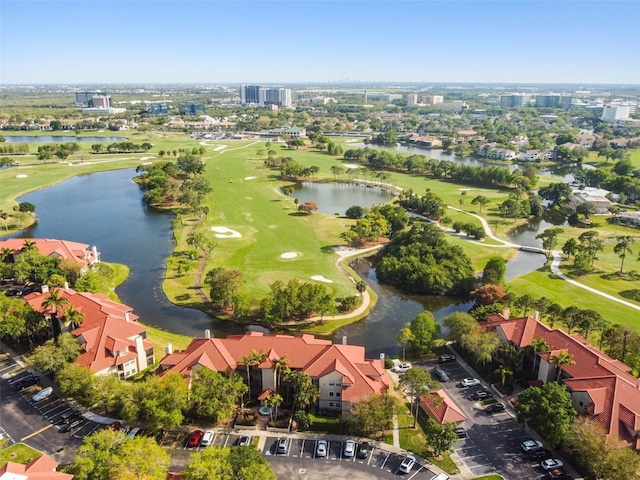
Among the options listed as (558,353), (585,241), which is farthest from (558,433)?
(585,241)

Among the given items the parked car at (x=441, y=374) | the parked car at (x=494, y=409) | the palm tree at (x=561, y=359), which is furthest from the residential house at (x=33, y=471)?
the palm tree at (x=561, y=359)

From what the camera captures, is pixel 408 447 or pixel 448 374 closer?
pixel 408 447

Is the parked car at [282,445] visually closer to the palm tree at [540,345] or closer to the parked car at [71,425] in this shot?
the parked car at [71,425]

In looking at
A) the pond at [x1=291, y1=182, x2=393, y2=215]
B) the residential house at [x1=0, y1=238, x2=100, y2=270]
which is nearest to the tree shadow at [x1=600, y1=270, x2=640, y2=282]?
the pond at [x1=291, y1=182, x2=393, y2=215]

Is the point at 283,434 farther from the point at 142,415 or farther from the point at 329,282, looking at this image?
the point at 329,282

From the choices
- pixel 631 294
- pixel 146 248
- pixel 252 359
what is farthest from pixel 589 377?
pixel 146 248

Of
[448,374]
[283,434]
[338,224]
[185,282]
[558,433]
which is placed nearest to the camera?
[558,433]

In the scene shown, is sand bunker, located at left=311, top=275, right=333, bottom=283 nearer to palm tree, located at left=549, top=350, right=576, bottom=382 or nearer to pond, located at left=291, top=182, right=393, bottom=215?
palm tree, located at left=549, top=350, right=576, bottom=382
